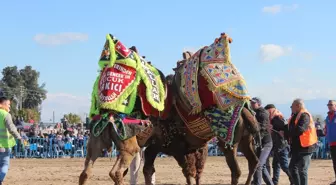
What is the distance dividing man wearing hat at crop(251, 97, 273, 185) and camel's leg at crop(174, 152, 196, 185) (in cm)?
141

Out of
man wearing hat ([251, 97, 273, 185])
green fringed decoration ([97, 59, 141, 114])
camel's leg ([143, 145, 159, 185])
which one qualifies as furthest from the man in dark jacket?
green fringed decoration ([97, 59, 141, 114])

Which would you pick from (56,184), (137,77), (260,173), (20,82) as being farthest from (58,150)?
(20,82)

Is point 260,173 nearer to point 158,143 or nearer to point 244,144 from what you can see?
point 244,144

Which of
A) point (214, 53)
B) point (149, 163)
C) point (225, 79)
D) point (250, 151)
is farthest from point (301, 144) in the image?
point (149, 163)

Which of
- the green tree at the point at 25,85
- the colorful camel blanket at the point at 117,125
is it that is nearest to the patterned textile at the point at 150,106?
the colorful camel blanket at the point at 117,125

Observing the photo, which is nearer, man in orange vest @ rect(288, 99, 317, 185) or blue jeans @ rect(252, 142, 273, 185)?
man in orange vest @ rect(288, 99, 317, 185)

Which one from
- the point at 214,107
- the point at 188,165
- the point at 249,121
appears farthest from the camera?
the point at 188,165

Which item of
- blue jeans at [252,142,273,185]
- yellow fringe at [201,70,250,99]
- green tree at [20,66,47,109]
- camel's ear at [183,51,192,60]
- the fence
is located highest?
green tree at [20,66,47,109]

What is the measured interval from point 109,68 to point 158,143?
2.40 meters

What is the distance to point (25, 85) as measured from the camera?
231 ft

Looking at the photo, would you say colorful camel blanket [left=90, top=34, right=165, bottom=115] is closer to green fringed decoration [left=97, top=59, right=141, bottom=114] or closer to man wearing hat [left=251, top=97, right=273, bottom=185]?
green fringed decoration [left=97, top=59, right=141, bottom=114]

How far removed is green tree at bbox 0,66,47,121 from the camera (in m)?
67.8

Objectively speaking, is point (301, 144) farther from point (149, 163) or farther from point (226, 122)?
point (149, 163)

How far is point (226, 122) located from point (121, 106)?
2.38 metres
